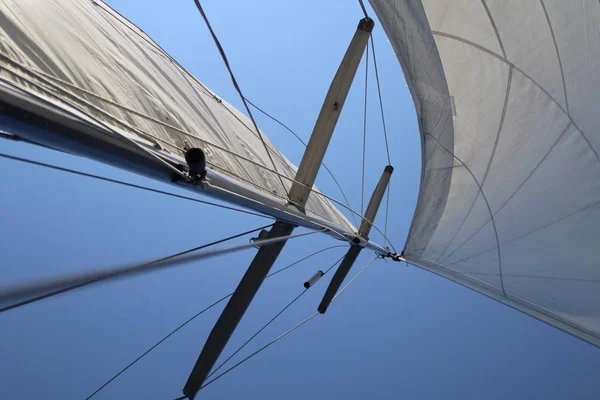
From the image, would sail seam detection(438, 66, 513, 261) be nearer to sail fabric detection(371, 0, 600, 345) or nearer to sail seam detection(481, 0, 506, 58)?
sail fabric detection(371, 0, 600, 345)

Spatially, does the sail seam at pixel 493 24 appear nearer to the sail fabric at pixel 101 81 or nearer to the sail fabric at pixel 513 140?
the sail fabric at pixel 513 140

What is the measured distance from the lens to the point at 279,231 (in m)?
2.49

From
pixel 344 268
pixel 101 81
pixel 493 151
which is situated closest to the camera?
pixel 101 81

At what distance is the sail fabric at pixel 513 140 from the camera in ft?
8.63

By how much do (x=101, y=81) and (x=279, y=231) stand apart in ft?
3.97

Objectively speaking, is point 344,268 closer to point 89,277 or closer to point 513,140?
point 513,140

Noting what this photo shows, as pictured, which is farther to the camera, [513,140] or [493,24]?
[513,140]

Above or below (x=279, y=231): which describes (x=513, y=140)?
above

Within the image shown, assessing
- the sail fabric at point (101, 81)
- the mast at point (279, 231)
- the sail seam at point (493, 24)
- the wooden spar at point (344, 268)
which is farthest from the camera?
the wooden spar at point (344, 268)

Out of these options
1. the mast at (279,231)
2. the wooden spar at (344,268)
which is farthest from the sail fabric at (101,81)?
the wooden spar at (344,268)

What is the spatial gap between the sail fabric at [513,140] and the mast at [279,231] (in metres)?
0.35

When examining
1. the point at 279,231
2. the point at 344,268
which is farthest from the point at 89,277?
the point at 344,268

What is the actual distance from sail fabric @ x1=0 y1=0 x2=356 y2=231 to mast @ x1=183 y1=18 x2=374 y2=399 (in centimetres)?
21

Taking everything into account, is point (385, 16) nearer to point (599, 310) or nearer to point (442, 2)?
point (442, 2)
